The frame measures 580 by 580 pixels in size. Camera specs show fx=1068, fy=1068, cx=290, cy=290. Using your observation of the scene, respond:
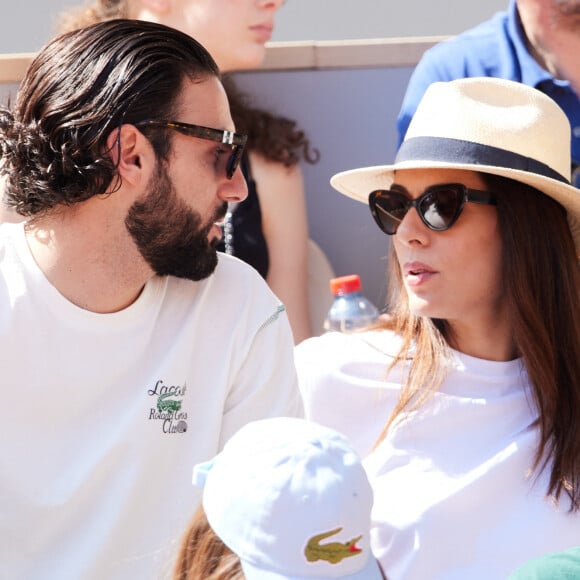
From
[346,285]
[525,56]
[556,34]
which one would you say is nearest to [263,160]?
[346,285]

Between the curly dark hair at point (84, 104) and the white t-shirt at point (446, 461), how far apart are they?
26.2 inches

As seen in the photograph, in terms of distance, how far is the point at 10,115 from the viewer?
2443 millimetres

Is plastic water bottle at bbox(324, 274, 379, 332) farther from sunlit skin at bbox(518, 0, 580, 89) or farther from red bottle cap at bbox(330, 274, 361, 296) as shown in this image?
sunlit skin at bbox(518, 0, 580, 89)

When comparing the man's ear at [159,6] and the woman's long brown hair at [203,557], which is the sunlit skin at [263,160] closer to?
the man's ear at [159,6]

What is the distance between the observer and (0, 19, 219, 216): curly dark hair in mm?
2299

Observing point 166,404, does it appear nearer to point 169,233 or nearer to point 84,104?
point 169,233

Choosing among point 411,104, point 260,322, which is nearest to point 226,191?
point 260,322

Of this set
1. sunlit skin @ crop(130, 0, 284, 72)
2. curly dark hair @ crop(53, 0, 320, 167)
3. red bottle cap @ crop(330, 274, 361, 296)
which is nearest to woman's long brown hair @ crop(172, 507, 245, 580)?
red bottle cap @ crop(330, 274, 361, 296)

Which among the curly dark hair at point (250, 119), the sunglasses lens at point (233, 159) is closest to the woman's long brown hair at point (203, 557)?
the sunglasses lens at point (233, 159)

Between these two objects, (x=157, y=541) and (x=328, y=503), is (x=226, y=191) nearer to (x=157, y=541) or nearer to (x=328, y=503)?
(x=157, y=541)

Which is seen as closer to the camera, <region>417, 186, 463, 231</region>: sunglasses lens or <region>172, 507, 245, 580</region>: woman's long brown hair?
<region>172, 507, 245, 580</region>: woman's long brown hair

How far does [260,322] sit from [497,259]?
1.81ft

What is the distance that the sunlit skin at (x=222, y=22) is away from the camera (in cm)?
346

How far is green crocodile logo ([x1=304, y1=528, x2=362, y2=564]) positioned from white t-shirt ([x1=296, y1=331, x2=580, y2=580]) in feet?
2.34
